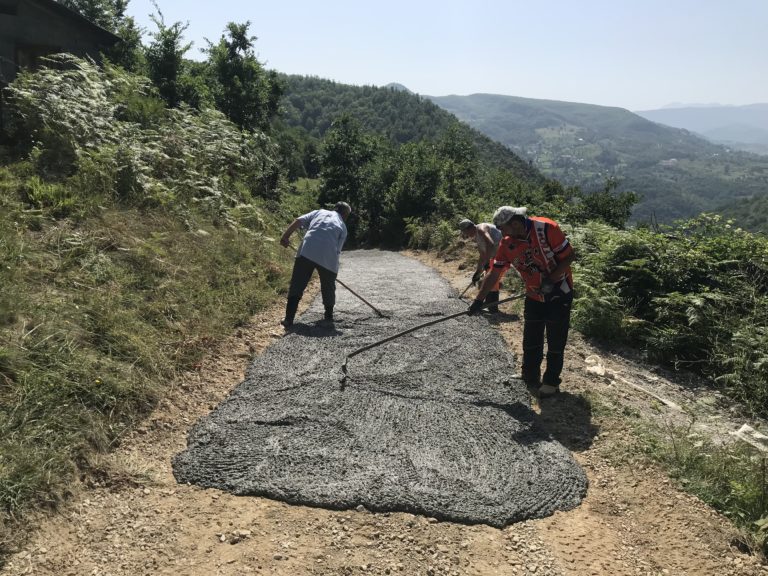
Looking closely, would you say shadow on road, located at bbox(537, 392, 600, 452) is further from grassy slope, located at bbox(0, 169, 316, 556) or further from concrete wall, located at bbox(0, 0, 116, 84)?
concrete wall, located at bbox(0, 0, 116, 84)

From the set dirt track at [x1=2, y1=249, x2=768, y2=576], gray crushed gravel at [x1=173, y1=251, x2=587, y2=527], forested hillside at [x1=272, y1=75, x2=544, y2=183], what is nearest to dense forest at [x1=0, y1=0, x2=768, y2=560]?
dirt track at [x1=2, y1=249, x2=768, y2=576]

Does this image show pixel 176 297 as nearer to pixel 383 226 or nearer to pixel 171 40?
pixel 383 226

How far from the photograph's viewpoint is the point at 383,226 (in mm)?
24391

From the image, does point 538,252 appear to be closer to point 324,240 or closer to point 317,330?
point 324,240

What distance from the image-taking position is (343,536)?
3.06 m

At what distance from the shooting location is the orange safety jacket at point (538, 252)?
4.81 m

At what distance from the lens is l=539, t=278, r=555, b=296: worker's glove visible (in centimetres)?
480

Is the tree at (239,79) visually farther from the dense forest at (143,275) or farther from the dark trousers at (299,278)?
the dark trousers at (299,278)

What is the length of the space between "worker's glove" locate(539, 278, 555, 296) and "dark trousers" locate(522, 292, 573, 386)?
19cm

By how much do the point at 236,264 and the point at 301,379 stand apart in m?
3.65

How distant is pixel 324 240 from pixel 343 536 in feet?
14.7

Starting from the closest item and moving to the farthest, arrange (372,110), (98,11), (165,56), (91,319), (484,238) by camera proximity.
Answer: (91,319) < (484,238) < (165,56) < (98,11) < (372,110)

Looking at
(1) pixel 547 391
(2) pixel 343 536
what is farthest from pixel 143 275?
(1) pixel 547 391

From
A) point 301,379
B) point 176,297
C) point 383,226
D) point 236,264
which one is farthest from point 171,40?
point 301,379
